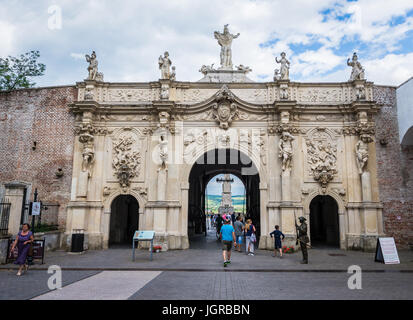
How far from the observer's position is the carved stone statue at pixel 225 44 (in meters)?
18.8

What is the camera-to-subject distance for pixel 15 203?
1275 cm

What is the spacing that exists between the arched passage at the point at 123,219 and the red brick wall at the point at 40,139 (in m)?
2.99

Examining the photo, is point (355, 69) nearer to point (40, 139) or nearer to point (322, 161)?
point (322, 161)

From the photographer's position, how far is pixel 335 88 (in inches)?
696

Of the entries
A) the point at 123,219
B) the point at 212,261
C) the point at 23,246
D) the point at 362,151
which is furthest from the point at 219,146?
the point at 23,246

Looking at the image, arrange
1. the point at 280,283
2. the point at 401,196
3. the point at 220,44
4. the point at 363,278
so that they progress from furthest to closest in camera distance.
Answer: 1. the point at 220,44
2. the point at 401,196
3. the point at 363,278
4. the point at 280,283

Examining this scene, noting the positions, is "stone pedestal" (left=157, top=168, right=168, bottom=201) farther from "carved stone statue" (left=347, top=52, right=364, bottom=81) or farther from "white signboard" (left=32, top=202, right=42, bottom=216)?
"carved stone statue" (left=347, top=52, right=364, bottom=81)

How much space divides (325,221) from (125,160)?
12.7m

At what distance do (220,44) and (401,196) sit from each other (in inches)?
495

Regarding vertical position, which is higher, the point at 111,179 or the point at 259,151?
the point at 259,151

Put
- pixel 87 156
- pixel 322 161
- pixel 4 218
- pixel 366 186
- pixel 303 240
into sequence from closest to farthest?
pixel 303 240 → pixel 4 218 → pixel 366 186 → pixel 87 156 → pixel 322 161

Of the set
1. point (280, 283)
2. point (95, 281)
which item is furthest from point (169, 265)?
point (280, 283)

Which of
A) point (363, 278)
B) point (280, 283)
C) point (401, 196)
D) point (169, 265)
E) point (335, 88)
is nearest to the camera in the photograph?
point (280, 283)
